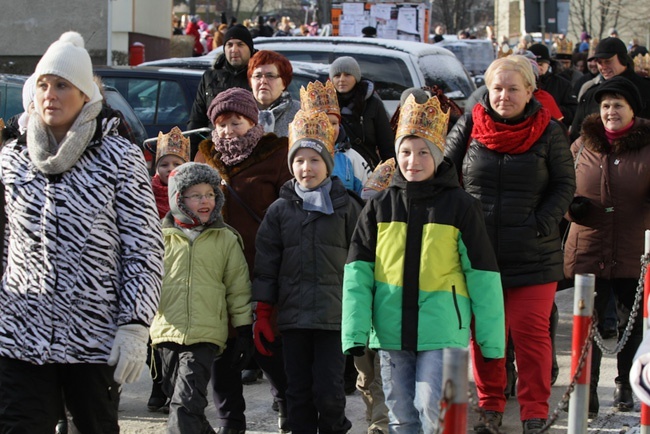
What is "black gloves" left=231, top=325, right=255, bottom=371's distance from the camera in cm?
630

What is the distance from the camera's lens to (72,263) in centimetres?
464

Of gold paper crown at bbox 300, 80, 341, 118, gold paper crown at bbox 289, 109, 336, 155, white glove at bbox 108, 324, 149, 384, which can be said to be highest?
gold paper crown at bbox 300, 80, 341, 118

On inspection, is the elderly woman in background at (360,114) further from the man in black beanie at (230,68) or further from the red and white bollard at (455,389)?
the red and white bollard at (455,389)

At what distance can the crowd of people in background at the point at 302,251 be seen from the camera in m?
4.66

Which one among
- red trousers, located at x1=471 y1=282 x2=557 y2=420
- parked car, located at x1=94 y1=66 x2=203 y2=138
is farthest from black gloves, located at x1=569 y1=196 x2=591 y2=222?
parked car, located at x1=94 y1=66 x2=203 y2=138

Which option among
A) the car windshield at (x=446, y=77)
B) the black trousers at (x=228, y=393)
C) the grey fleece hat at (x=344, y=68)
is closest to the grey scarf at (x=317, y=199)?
the black trousers at (x=228, y=393)

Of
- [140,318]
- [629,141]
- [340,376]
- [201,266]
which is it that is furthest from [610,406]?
[140,318]

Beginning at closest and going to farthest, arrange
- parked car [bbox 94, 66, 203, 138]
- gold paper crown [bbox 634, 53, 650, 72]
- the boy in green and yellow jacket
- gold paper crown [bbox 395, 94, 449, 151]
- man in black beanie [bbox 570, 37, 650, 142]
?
the boy in green and yellow jacket
gold paper crown [bbox 395, 94, 449, 151]
man in black beanie [bbox 570, 37, 650, 142]
parked car [bbox 94, 66, 203, 138]
gold paper crown [bbox 634, 53, 650, 72]

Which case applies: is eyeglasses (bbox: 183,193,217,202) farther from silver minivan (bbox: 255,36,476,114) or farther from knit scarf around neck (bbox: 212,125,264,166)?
silver minivan (bbox: 255,36,476,114)

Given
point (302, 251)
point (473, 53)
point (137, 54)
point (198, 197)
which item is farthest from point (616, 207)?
point (473, 53)

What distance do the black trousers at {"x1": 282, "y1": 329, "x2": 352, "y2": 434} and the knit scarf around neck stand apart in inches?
48.4

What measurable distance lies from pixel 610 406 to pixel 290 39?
1029cm

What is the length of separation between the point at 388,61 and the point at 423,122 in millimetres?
9448

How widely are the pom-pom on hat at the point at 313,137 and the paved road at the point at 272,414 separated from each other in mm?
1536
